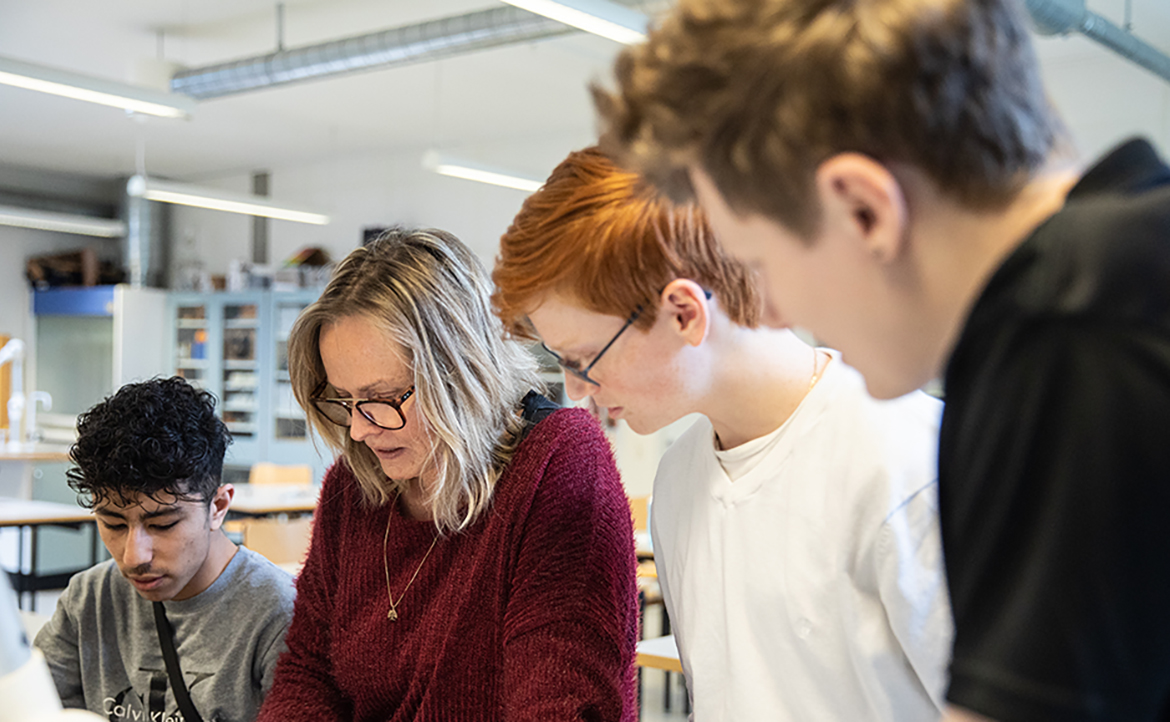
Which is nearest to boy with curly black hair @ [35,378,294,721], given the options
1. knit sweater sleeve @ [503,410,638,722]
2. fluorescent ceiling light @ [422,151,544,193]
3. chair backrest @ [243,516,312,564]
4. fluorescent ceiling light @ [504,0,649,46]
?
knit sweater sleeve @ [503,410,638,722]

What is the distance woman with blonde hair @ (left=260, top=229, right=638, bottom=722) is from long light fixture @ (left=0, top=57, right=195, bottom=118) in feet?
11.9

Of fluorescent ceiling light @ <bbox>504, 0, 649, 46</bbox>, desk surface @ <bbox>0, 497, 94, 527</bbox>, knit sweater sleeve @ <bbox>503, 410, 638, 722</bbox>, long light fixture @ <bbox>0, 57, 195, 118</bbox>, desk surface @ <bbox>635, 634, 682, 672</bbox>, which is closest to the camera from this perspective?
knit sweater sleeve @ <bbox>503, 410, 638, 722</bbox>

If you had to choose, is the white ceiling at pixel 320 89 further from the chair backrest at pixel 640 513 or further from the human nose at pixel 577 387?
the human nose at pixel 577 387

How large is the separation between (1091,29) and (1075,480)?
15.8ft

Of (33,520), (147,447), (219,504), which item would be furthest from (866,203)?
(33,520)

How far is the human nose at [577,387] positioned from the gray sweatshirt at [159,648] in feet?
2.68

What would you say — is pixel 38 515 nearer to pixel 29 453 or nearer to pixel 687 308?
pixel 29 453

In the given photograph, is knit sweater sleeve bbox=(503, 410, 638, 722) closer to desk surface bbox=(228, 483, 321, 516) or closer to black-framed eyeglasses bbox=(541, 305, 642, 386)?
black-framed eyeglasses bbox=(541, 305, 642, 386)

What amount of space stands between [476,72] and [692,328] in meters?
5.68

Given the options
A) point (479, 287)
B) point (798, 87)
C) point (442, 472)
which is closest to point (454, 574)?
point (442, 472)

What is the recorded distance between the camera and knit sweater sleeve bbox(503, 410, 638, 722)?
1.24m

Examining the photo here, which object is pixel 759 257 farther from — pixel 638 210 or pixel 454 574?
pixel 454 574

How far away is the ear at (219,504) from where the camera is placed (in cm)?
179

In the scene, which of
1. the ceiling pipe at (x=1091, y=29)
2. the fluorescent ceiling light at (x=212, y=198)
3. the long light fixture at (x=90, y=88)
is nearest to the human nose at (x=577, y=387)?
the ceiling pipe at (x=1091, y=29)
